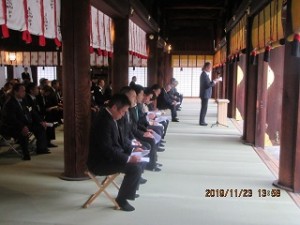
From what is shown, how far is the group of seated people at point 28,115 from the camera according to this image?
22.2 ft

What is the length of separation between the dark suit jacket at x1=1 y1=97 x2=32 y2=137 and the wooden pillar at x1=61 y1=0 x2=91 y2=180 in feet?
5.31

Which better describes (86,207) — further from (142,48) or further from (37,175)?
(142,48)

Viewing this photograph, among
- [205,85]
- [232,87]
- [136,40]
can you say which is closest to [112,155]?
[205,85]

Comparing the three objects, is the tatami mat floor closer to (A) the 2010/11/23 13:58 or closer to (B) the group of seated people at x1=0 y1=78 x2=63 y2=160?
(A) the 2010/11/23 13:58

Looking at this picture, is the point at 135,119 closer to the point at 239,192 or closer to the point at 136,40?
the point at 239,192

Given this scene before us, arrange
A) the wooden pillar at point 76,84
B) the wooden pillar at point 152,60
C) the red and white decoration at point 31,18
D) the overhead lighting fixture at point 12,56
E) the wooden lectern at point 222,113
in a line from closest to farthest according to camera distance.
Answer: the red and white decoration at point 31,18 → the wooden pillar at point 76,84 → the wooden lectern at point 222,113 → the wooden pillar at point 152,60 → the overhead lighting fixture at point 12,56

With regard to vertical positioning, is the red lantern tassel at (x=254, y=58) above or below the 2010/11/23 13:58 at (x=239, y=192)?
above

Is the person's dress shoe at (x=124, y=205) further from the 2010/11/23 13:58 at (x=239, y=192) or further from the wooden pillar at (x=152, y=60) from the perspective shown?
the wooden pillar at (x=152, y=60)

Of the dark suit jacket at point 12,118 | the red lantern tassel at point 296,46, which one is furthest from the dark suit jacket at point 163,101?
the red lantern tassel at point 296,46

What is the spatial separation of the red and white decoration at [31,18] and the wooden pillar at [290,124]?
340 centimetres

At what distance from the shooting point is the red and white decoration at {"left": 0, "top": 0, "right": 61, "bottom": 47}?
4234 mm

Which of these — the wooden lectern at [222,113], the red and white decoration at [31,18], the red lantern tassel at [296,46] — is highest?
the red and white decoration at [31,18]

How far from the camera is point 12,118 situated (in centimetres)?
671

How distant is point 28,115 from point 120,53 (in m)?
2.74
